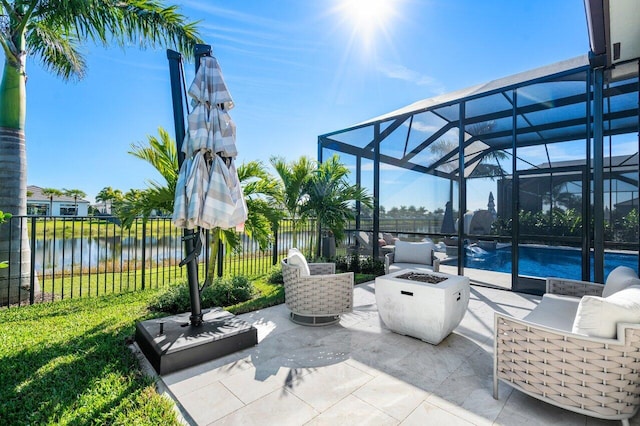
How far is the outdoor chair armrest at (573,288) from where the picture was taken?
10.7 ft

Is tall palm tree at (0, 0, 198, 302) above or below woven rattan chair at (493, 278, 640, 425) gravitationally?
above

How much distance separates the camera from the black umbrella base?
243 centimetres

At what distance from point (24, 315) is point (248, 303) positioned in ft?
9.20

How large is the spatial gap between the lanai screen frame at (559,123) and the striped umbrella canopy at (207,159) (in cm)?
493

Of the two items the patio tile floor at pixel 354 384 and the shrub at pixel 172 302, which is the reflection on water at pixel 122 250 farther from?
the patio tile floor at pixel 354 384

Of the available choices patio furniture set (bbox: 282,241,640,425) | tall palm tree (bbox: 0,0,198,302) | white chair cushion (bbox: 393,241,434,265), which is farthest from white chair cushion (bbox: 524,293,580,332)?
tall palm tree (bbox: 0,0,198,302)

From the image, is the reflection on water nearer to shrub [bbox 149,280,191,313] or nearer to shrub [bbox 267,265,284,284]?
shrub [bbox 149,280,191,313]

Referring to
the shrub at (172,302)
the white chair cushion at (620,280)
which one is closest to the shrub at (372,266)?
the shrub at (172,302)

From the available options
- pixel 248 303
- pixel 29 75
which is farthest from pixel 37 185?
pixel 248 303

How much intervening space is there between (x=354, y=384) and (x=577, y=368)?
1.47 meters

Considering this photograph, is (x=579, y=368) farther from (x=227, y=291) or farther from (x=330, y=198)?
(x=330, y=198)

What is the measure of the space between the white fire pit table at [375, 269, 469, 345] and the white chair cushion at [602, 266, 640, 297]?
1201mm

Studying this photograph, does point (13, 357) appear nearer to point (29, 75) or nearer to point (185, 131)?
point (185, 131)

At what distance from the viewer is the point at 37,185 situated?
5128cm
